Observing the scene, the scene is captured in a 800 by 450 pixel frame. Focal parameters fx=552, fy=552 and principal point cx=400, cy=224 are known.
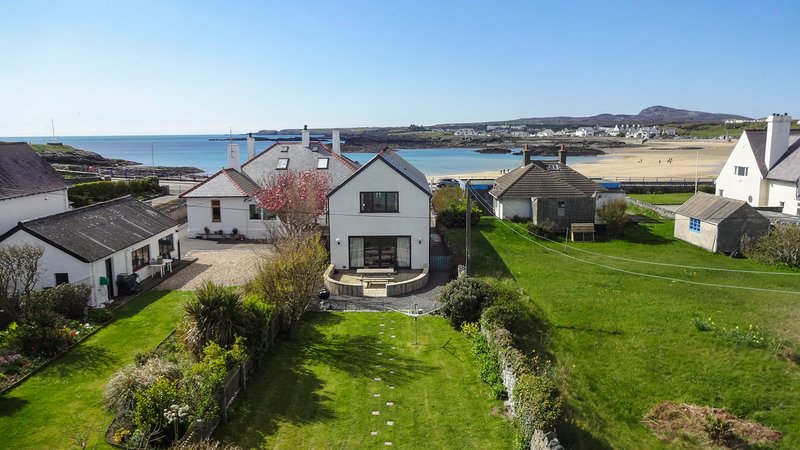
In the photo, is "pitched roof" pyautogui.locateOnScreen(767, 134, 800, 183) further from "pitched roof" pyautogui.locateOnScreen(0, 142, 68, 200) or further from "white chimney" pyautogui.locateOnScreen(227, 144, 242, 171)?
"pitched roof" pyautogui.locateOnScreen(0, 142, 68, 200)

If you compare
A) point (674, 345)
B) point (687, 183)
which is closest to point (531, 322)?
point (674, 345)

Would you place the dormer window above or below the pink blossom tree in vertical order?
above

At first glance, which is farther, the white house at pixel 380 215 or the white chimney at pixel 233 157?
the white chimney at pixel 233 157

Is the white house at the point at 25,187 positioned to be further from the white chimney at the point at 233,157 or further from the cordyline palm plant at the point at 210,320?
the cordyline palm plant at the point at 210,320

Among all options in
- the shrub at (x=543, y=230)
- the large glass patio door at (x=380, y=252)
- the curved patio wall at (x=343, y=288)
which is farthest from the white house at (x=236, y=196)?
the shrub at (x=543, y=230)

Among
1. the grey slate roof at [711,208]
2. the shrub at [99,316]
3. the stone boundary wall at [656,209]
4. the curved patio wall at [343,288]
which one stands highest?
the grey slate roof at [711,208]

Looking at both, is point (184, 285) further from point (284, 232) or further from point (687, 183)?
point (687, 183)

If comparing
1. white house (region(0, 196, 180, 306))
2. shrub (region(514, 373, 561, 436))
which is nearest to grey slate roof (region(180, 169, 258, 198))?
white house (region(0, 196, 180, 306))
